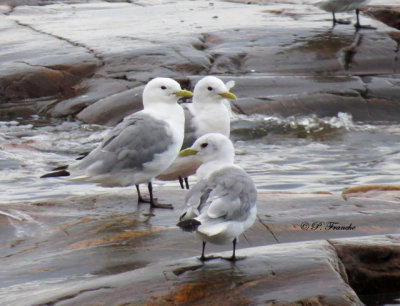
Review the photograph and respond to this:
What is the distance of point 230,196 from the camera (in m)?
4.66

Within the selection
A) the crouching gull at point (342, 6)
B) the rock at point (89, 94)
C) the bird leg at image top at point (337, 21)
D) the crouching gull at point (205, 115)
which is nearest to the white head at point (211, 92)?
the crouching gull at point (205, 115)

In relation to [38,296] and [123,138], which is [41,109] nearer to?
[123,138]

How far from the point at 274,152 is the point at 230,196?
5619 millimetres

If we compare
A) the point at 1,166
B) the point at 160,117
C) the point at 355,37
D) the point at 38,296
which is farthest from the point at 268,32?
the point at 38,296

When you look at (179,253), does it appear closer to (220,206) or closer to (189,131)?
(220,206)

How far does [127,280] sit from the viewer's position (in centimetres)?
466

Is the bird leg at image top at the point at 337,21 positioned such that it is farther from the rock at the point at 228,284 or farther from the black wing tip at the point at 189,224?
the black wing tip at the point at 189,224

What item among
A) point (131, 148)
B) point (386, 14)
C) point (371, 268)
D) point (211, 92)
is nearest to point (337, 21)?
point (386, 14)

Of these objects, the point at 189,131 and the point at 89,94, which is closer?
the point at 189,131

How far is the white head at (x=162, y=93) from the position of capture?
706 cm

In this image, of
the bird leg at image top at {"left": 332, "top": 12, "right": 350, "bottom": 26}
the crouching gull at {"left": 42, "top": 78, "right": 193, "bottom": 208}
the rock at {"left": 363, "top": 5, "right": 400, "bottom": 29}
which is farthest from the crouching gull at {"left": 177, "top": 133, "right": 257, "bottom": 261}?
the rock at {"left": 363, "top": 5, "right": 400, "bottom": 29}

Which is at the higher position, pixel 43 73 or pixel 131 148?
pixel 131 148

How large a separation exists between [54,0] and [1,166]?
12353 millimetres

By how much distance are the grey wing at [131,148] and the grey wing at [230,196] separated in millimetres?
1586
